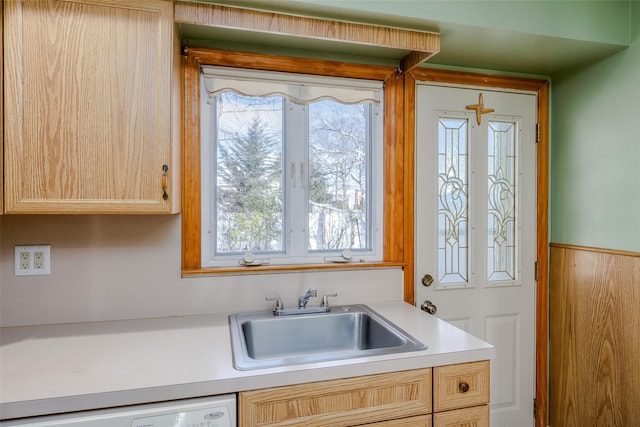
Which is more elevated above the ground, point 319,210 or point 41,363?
point 319,210

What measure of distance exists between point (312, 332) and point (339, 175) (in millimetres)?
798

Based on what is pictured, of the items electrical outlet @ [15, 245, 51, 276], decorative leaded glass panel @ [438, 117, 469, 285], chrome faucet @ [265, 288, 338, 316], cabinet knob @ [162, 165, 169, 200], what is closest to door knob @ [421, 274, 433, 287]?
decorative leaded glass panel @ [438, 117, 469, 285]

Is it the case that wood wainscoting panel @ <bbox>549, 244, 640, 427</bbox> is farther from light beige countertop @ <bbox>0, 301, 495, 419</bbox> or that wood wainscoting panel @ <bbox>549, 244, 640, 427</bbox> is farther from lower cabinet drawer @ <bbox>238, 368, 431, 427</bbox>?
lower cabinet drawer @ <bbox>238, 368, 431, 427</bbox>

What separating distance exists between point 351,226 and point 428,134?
0.65 metres

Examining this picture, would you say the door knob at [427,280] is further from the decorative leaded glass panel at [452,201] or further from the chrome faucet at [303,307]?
the chrome faucet at [303,307]

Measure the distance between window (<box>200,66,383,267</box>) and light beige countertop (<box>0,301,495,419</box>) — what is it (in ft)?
1.59

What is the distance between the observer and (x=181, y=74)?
1698mm

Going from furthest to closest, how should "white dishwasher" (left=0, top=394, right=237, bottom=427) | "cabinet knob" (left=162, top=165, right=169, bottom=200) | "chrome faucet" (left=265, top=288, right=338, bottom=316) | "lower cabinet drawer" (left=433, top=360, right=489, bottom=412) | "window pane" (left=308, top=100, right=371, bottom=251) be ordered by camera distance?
"window pane" (left=308, top=100, right=371, bottom=251) < "chrome faucet" (left=265, top=288, right=338, bottom=316) < "cabinet knob" (left=162, top=165, right=169, bottom=200) < "lower cabinet drawer" (left=433, top=360, right=489, bottom=412) < "white dishwasher" (left=0, top=394, right=237, bottom=427)

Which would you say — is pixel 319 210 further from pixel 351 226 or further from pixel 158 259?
pixel 158 259

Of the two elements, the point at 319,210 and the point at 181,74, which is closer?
the point at 181,74

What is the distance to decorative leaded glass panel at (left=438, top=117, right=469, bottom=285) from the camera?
2.07 m

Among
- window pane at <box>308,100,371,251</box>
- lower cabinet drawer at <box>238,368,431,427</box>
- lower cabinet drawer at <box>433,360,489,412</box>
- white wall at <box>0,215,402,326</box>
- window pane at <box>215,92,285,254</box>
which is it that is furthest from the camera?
window pane at <box>308,100,371,251</box>

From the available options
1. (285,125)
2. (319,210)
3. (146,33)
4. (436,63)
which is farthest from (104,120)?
(436,63)

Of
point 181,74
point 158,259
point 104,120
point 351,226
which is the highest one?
point 181,74
